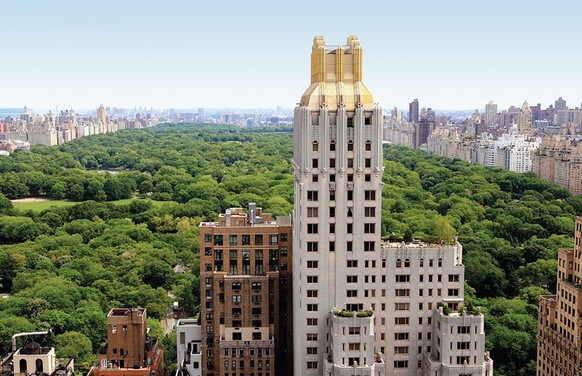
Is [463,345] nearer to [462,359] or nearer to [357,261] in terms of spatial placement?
[462,359]

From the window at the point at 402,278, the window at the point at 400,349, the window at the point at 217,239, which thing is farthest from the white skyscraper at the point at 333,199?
the window at the point at 217,239

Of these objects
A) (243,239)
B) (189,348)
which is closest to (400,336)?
(243,239)

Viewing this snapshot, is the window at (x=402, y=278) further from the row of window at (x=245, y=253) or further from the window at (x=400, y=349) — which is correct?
the row of window at (x=245, y=253)

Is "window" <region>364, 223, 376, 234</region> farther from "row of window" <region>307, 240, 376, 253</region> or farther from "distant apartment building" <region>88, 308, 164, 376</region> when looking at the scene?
"distant apartment building" <region>88, 308, 164, 376</region>

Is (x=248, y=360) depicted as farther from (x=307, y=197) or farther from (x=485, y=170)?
(x=485, y=170)

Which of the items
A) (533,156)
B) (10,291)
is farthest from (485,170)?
(10,291)

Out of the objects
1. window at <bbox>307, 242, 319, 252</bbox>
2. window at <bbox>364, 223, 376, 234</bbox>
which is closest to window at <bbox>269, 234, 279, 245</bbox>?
window at <bbox>307, 242, 319, 252</bbox>
